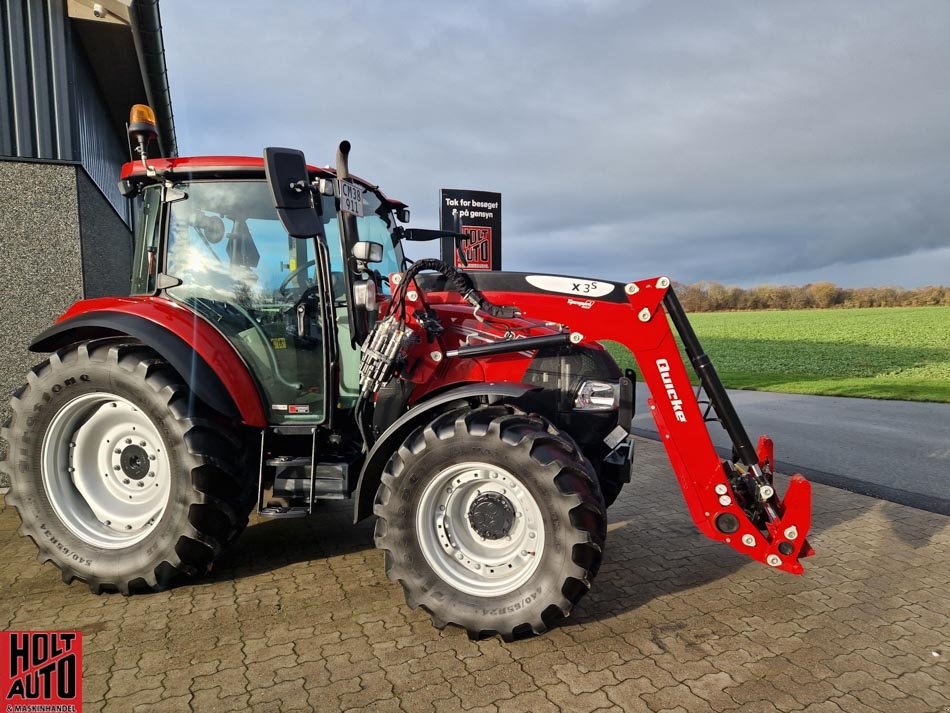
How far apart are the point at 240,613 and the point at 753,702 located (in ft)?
8.07

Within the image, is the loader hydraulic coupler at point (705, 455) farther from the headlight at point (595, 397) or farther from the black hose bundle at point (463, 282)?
the black hose bundle at point (463, 282)

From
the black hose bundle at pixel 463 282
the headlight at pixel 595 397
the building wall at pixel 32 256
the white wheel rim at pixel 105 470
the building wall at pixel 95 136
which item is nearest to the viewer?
the black hose bundle at pixel 463 282

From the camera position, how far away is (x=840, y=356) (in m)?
21.7

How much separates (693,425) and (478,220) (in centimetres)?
863

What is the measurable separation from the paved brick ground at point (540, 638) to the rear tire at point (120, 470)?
25 centimetres

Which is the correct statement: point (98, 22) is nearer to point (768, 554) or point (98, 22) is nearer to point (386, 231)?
point (386, 231)

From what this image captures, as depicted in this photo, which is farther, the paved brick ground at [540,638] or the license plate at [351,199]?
the license plate at [351,199]

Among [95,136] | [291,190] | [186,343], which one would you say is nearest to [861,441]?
[291,190]

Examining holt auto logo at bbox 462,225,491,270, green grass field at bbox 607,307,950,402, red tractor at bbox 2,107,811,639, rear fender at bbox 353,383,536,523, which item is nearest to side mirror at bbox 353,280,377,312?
red tractor at bbox 2,107,811,639

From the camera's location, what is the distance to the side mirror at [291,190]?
2920mm

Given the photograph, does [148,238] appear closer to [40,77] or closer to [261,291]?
[261,291]

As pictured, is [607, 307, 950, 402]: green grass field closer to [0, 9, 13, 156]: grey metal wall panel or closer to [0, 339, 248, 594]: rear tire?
[0, 339, 248, 594]: rear tire

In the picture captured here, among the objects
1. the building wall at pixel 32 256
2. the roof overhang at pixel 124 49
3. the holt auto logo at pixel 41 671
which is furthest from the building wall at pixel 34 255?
the holt auto logo at pixel 41 671

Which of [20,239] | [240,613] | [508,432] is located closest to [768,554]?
[508,432]
